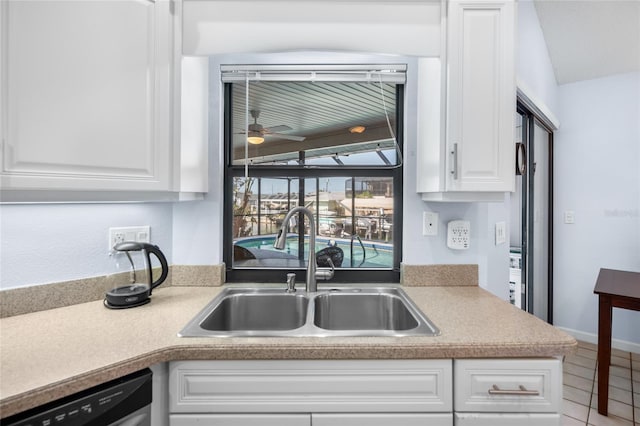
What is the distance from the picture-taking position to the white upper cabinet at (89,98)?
92cm

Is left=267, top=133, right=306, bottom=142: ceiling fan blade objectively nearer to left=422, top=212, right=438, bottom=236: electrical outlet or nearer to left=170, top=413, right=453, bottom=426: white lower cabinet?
left=422, top=212, right=438, bottom=236: electrical outlet

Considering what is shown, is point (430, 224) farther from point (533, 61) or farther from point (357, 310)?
point (533, 61)

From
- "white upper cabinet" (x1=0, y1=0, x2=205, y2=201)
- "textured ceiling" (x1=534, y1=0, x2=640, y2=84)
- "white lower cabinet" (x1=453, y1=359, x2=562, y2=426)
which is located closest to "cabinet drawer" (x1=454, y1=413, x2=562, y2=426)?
"white lower cabinet" (x1=453, y1=359, x2=562, y2=426)

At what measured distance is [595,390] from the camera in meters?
2.05

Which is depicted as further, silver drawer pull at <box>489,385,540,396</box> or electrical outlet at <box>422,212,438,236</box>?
electrical outlet at <box>422,212,438,236</box>

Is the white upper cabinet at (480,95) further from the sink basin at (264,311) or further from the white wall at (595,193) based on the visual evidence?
the white wall at (595,193)

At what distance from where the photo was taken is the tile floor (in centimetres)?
179

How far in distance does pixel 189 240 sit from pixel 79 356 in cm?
81

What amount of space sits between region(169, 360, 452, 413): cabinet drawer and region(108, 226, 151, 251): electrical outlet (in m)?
0.76

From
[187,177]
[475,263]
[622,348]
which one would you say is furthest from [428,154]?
[622,348]

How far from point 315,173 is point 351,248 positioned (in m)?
0.48

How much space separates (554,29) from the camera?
2.49m

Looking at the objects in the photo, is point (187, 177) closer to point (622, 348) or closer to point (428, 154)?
point (428, 154)

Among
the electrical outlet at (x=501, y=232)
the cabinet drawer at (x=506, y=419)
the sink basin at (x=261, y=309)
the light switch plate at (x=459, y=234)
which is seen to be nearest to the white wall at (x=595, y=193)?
the electrical outlet at (x=501, y=232)
